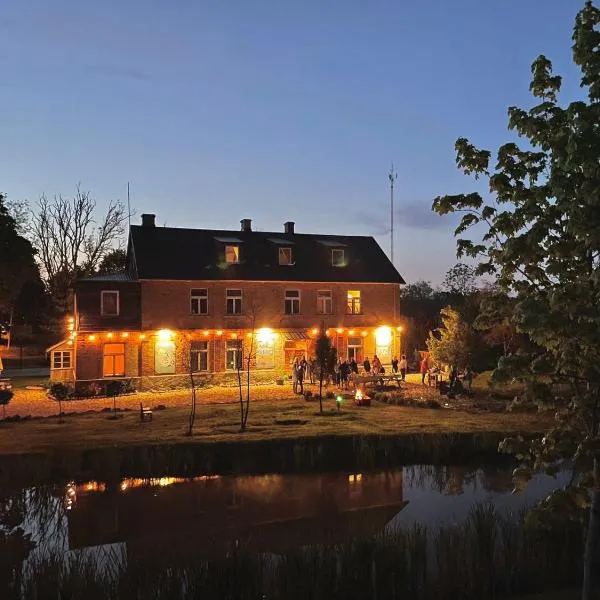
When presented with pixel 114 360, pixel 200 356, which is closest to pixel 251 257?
pixel 200 356

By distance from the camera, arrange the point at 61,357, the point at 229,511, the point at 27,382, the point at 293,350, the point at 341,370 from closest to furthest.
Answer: the point at 229,511 → the point at 341,370 → the point at 61,357 → the point at 27,382 → the point at 293,350

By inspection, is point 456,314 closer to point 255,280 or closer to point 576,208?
point 255,280

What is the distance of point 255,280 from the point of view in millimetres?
31953

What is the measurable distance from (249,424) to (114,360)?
1293cm

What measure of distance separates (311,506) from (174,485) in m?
3.44

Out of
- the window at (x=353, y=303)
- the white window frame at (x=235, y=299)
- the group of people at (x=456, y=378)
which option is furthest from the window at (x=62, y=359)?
the group of people at (x=456, y=378)

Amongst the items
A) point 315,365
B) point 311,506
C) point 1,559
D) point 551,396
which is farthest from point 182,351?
point 551,396

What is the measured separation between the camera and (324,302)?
33656mm

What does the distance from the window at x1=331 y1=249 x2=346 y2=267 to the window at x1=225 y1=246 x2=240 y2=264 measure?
577 centimetres

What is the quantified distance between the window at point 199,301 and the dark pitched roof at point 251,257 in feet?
2.47

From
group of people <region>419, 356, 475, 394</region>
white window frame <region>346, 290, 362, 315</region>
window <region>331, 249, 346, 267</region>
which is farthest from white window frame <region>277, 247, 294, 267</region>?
group of people <region>419, 356, 475, 394</region>

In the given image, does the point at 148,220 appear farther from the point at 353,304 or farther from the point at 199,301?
the point at 353,304

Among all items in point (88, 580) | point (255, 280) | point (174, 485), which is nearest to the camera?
point (88, 580)

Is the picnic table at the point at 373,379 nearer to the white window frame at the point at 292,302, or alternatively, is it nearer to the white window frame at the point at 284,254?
the white window frame at the point at 292,302
